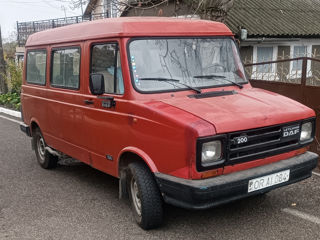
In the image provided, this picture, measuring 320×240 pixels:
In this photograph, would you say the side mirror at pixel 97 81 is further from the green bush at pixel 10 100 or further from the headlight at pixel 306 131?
the green bush at pixel 10 100

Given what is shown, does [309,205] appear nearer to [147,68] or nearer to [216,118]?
[216,118]

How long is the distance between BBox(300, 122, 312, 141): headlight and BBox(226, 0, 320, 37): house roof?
421 inches

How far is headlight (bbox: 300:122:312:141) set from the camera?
4.39 metres

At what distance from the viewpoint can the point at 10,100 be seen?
14.9 meters

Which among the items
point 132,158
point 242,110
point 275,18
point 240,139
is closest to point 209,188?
point 240,139

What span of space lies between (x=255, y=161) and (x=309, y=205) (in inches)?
53.7

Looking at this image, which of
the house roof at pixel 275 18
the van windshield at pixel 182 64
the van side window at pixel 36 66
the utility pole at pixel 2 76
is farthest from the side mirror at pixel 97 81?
the utility pole at pixel 2 76

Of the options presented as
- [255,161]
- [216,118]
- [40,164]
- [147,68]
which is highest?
[147,68]

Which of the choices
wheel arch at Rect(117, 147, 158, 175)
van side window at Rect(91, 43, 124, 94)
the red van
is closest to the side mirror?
the red van

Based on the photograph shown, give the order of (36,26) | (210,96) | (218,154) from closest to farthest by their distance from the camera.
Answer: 1. (218,154)
2. (210,96)
3. (36,26)

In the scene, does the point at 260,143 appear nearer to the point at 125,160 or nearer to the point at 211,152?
the point at 211,152

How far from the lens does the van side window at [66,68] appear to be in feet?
17.7

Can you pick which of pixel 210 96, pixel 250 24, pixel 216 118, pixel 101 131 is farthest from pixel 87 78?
pixel 250 24

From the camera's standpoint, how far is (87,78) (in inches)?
201
